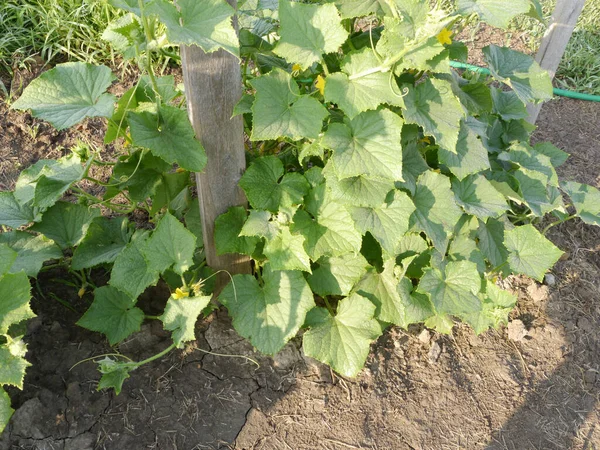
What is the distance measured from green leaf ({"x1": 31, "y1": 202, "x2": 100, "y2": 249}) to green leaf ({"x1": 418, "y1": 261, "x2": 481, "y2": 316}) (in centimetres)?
139

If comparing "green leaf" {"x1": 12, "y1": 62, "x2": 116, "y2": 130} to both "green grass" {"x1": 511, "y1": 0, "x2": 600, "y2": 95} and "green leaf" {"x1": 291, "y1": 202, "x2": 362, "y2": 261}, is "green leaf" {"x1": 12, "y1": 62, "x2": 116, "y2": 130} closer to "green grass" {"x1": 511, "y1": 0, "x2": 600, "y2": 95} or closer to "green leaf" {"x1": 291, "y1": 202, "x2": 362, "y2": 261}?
"green leaf" {"x1": 291, "y1": 202, "x2": 362, "y2": 261}

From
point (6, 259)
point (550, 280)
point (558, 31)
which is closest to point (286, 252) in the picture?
point (6, 259)

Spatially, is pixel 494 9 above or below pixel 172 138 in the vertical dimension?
above

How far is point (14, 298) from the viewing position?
1836mm

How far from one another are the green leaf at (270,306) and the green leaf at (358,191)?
0.38 meters

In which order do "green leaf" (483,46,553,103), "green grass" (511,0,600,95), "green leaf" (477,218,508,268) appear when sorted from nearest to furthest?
"green leaf" (483,46,553,103)
"green leaf" (477,218,508,268)
"green grass" (511,0,600,95)

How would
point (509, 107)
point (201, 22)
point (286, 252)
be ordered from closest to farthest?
point (201, 22)
point (286, 252)
point (509, 107)

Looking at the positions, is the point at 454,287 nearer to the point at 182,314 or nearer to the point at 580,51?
the point at 182,314

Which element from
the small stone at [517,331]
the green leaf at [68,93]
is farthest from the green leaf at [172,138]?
the small stone at [517,331]

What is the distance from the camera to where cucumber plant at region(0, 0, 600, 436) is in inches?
70.2

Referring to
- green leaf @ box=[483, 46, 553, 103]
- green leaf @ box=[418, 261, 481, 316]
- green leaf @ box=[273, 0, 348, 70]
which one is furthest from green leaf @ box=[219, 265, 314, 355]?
green leaf @ box=[483, 46, 553, 103]

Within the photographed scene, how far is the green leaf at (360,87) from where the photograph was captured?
5.80 ft

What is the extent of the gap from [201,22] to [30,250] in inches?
47.3

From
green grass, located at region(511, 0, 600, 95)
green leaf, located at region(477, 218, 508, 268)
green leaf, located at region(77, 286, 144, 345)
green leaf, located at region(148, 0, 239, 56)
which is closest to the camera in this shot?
green leaf, located at region(148, 0, 239, 56)
